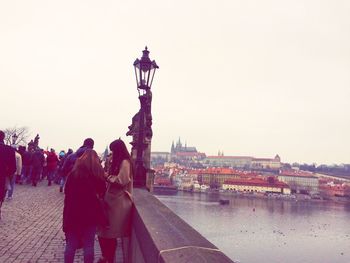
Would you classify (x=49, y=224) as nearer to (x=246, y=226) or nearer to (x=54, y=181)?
(x=54, y=181)

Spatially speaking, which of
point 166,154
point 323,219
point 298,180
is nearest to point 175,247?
point 323,219

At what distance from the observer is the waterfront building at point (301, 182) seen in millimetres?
121312

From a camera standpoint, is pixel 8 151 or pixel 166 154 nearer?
pixel 8 151

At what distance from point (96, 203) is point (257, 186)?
108 meters

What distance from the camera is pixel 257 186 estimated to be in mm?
107125

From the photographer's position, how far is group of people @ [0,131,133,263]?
131 inches

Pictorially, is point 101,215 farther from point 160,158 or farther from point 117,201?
point 160,158

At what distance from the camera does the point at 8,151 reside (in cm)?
564

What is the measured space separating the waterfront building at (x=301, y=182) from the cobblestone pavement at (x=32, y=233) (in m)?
120

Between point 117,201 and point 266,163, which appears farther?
point 266,163

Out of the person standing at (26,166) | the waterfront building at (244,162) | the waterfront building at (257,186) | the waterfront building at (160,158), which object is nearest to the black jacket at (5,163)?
the person standing at (26,166)

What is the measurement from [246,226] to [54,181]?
1307 inches

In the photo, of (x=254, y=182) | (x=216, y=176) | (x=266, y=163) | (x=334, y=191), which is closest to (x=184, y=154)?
(x=266, y=163)

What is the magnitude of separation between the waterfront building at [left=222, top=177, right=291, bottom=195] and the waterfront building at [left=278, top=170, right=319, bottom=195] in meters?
14.3
